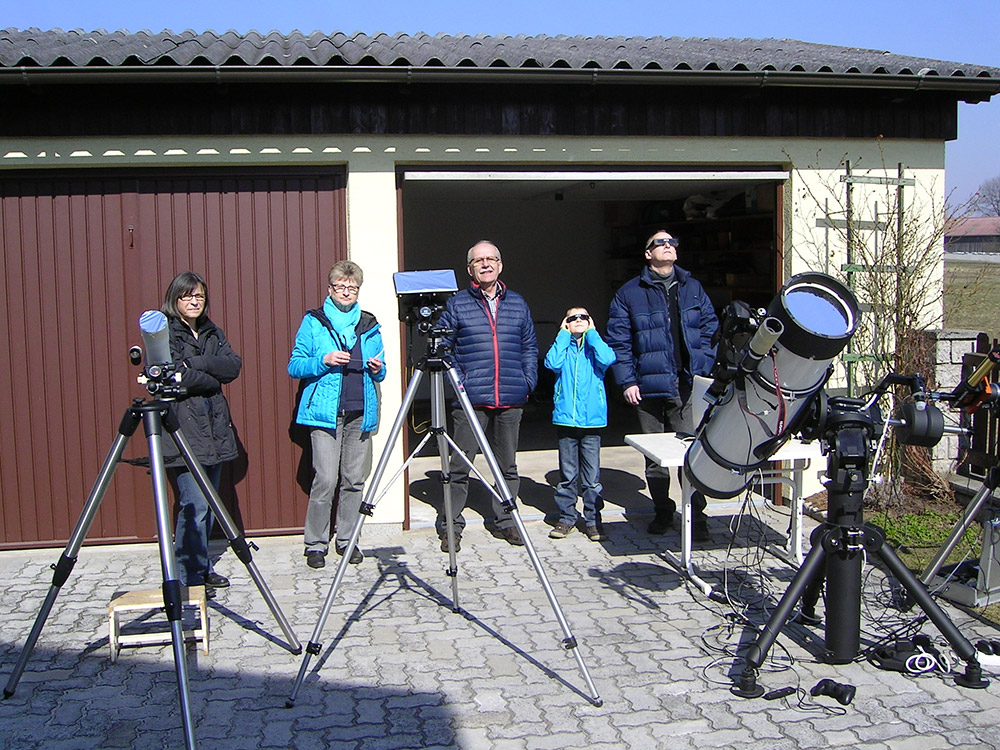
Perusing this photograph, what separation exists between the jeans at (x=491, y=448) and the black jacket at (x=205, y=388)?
1402 mm

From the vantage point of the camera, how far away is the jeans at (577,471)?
6.32 m

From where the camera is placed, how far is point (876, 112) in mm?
6922

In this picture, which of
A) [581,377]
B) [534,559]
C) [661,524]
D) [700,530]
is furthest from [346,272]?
[700,530]

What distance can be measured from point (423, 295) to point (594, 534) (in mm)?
2547

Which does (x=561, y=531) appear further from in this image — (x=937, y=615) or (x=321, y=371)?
(x=937, y=615)

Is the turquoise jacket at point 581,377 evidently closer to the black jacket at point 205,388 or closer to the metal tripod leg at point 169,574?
the black jacket at point 205,388

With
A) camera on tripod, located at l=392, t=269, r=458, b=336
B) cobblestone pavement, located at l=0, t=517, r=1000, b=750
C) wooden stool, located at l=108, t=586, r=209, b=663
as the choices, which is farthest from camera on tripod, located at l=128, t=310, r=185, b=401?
cobblestone pavement, located at l=0, t=517, r=1000, b=750

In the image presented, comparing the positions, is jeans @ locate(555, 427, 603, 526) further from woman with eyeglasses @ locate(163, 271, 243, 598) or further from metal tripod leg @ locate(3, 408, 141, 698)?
metal tripod leg @ locate(3, 408, 141, 698)

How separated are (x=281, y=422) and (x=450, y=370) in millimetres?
2406

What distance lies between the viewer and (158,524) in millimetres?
3740

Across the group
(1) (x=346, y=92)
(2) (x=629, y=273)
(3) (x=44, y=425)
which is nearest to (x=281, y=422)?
(3) (x=44, y=425)

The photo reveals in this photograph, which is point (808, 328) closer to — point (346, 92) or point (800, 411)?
point (800, 411)

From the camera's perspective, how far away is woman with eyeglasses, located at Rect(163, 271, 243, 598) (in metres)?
5.04

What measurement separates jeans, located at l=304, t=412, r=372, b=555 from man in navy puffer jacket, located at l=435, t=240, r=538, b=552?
0.58m
